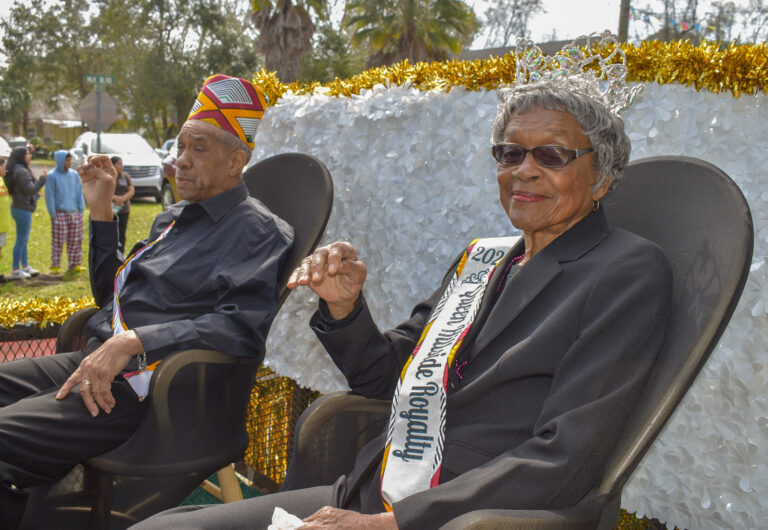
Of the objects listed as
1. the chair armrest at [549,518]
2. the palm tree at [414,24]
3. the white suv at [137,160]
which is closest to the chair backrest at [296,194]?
the chair armrest at [549,518]

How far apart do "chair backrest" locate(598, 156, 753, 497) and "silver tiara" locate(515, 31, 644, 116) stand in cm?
26

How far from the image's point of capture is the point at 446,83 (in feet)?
9.45

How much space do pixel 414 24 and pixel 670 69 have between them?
19382mm

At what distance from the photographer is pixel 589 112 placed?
1777mm

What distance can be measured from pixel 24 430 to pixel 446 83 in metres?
2.00

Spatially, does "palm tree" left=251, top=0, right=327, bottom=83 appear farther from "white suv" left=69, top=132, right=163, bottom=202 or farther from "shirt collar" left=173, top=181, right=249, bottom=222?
"shirt collar" left=173, top=181, right=249, bottom=222

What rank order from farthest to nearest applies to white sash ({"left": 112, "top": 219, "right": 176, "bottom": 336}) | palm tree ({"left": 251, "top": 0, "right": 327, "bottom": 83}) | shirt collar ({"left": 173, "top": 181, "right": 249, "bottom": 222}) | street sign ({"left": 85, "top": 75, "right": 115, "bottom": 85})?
palm tree ({"left": 251, "top": 0, "right": 327, "bottom": 83}) → street sign ({"left": 85, "top": 75, "right": 115, "bottom": 85}) → shirt collar ({"left": 173, "top": 181, "right": 249, "bottom": 222}) → white sash ({"left": 112, "top": 219, "right": 176, "bottom": 336})

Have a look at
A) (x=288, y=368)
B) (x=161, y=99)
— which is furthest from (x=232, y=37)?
(x=288, y=368)

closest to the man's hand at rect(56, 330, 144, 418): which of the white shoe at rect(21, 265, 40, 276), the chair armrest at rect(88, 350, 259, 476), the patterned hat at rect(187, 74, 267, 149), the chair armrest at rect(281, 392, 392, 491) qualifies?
the chair armrest at rect(88, 350, 259, 476)

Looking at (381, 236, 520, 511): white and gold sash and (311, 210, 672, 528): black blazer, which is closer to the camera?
(311, 210, 672, 528): black blazer

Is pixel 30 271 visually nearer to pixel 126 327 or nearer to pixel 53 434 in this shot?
pixel 126 327

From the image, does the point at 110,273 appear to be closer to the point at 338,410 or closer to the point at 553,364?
the point at 338,410

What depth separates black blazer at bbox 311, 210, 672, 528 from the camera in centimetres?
145

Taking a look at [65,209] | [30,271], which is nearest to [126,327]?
[65,209]
